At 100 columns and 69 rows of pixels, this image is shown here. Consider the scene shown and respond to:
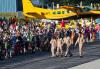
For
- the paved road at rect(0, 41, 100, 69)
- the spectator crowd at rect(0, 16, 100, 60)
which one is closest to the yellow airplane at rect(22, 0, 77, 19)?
the spectator crowd at rect(0, 16, 100, 60)

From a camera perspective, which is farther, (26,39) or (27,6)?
(27,6)

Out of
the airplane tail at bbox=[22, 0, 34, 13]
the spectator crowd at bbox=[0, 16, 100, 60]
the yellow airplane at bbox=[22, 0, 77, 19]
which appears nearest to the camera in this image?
the spectator crowd at bbox=[0, 16, 100, 60]

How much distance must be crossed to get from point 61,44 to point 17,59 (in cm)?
266

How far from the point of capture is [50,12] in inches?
2082

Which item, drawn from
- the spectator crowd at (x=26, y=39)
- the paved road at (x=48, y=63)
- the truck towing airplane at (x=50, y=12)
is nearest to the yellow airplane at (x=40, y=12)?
the truck towing airplane at (x=50, y=12)

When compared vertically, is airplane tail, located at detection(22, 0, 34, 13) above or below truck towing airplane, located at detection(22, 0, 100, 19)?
above

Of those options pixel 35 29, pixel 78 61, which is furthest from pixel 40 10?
pixel 78 61

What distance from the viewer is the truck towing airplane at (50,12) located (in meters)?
52.4

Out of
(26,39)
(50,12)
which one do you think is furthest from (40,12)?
(26,39)

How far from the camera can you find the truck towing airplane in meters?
52.4

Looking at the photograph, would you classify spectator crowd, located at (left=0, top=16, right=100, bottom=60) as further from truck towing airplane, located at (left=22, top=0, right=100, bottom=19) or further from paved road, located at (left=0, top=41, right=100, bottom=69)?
truck towing airplane, located at (left=22, top=0, right=100, bottom=19)

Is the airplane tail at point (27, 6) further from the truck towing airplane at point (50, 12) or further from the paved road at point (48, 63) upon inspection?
the paved road at point (48, 63)

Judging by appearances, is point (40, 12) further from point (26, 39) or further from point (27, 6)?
point (26, 39)

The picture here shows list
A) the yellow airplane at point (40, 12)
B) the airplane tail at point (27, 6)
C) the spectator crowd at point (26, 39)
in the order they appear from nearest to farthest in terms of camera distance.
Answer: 1. the spectator crowd at point (26, 39)
2. the airplane tail at point (27, 6)
3. the yellow airplane at point (40, 12)
